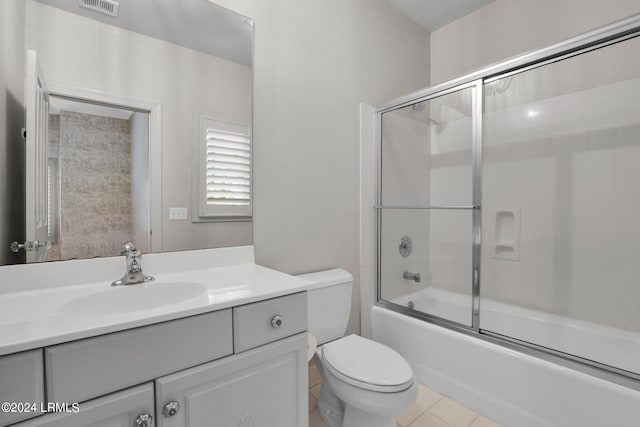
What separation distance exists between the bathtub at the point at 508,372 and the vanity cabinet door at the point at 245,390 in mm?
1007

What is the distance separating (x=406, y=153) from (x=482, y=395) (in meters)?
1.57

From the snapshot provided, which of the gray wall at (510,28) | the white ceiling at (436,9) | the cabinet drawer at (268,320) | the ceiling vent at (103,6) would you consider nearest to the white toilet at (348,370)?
the cabinet drawer at (268,320)

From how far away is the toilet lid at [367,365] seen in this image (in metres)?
1.17

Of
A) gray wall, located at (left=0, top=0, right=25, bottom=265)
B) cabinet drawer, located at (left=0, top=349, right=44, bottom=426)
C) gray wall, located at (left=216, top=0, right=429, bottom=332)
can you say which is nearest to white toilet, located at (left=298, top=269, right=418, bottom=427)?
gray wall, located at (left=216, top=0, right=429, bottom=332)

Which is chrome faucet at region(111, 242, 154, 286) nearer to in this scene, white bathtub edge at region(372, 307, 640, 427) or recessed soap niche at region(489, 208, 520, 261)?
white bathtub edge at region(372, 307, 640, 427)

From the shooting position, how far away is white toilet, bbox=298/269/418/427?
1.15m

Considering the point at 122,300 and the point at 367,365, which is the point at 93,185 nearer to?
the point at 122,300

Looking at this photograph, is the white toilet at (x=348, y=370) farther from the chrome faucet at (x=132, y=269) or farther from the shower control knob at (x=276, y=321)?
the chrome faucet at (x=132, y=269)

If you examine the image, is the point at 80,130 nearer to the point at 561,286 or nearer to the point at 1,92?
the point at 1,92

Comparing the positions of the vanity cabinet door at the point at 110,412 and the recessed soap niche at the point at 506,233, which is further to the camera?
the recessed soap niche at the point at 506,233

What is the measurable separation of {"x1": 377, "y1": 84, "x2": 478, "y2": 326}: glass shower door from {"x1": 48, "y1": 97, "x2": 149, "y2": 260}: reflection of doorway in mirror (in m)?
1.44

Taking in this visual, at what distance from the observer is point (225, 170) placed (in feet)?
4.53

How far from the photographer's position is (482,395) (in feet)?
4.99

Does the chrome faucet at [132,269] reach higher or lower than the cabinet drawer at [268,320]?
higher
